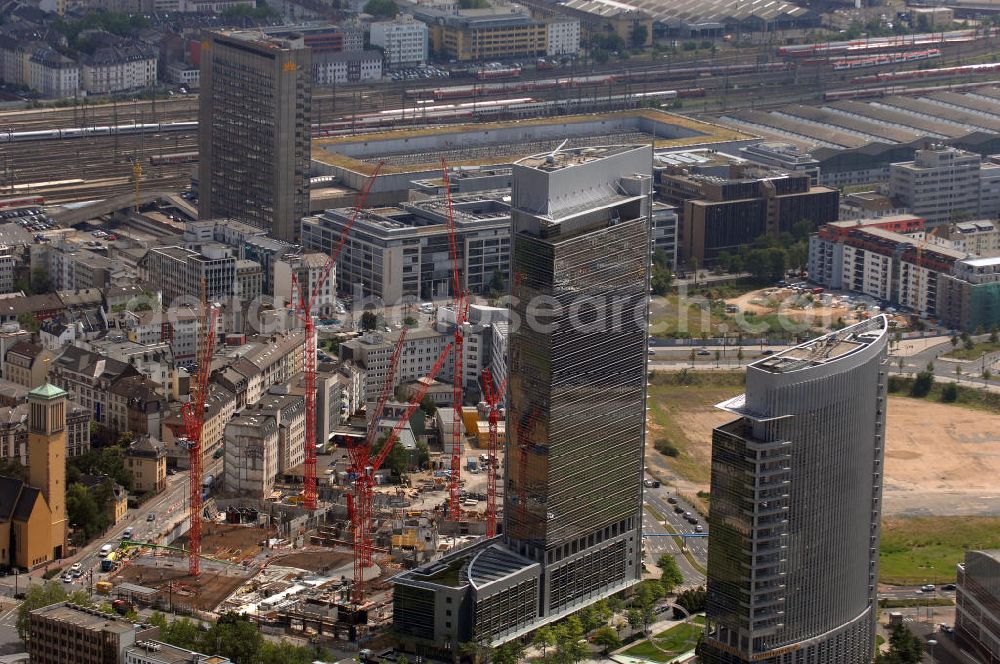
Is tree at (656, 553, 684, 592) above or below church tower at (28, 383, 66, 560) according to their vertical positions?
below

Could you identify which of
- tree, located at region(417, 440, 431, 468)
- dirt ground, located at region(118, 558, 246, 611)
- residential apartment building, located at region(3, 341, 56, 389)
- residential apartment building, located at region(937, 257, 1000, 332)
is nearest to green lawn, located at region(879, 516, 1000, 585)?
tree, located at region(417, 440, 431, 468)

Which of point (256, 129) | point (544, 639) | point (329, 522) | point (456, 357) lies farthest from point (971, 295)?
point (544, 639)

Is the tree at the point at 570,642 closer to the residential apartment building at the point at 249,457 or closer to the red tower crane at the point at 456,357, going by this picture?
the red tower crane at the point at 456,357

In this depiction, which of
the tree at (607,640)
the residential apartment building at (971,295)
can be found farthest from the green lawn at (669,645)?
the residential apartment building at (971,295)

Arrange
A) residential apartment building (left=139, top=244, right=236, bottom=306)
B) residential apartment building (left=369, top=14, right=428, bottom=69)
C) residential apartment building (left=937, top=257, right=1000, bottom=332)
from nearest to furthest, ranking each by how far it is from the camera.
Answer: residential apartment building (left=139, top=244, right=236, bottom=306) < residential apartment building (left=937, top=257, right=1000, bottom=332) < residential apartment building (left=369, top=14, right=428, bottom=69)

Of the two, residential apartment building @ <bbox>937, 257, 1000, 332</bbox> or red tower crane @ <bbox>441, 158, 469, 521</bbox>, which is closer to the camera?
red tower crane @ <bbox>441, 158, 469, 521</bbox>

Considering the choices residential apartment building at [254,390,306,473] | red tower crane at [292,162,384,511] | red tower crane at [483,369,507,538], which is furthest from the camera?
residential apartment building at [254,390,306,473]

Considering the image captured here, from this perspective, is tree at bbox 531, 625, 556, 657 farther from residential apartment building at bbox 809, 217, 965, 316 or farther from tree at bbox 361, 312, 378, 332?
residential apartment building at bbox 809, 217, 965, 316
